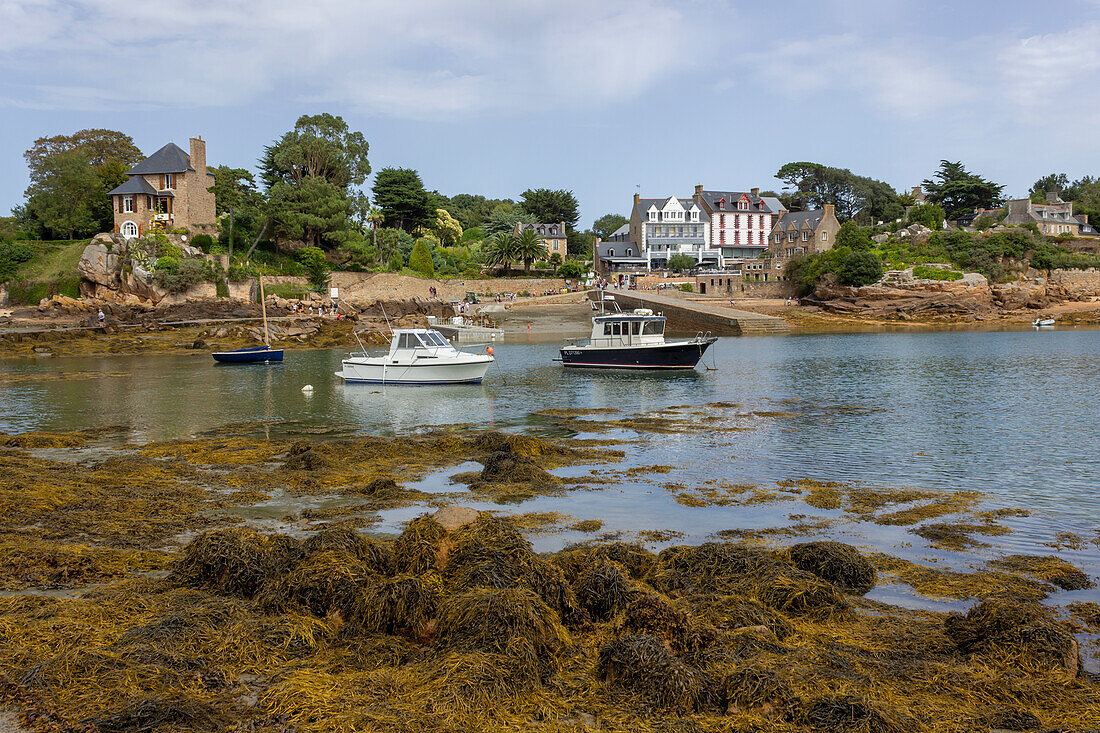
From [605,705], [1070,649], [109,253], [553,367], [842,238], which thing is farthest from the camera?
[842,238]

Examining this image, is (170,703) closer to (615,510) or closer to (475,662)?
(475,662)

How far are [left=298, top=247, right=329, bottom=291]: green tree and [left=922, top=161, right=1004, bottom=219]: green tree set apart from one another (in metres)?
78.6

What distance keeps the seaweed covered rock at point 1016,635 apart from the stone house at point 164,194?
204 ft

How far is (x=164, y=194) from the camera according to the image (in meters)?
59.1

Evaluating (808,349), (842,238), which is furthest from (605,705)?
(842,238)

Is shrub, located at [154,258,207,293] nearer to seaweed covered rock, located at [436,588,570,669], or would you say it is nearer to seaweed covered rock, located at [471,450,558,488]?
seaweed covered rock, located at [471,450,558,488]

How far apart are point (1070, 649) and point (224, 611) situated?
7280mm

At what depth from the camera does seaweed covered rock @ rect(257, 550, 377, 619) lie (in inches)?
287

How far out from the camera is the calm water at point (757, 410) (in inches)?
495

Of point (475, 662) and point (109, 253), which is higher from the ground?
point (109, 253)

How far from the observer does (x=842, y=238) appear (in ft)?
254

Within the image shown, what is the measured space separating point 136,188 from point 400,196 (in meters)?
26.7

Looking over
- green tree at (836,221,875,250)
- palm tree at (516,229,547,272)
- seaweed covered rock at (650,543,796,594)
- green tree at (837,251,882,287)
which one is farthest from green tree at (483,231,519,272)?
seaweed covered rock at (650,543,796,594)

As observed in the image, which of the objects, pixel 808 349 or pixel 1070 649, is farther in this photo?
pixel 808 349
